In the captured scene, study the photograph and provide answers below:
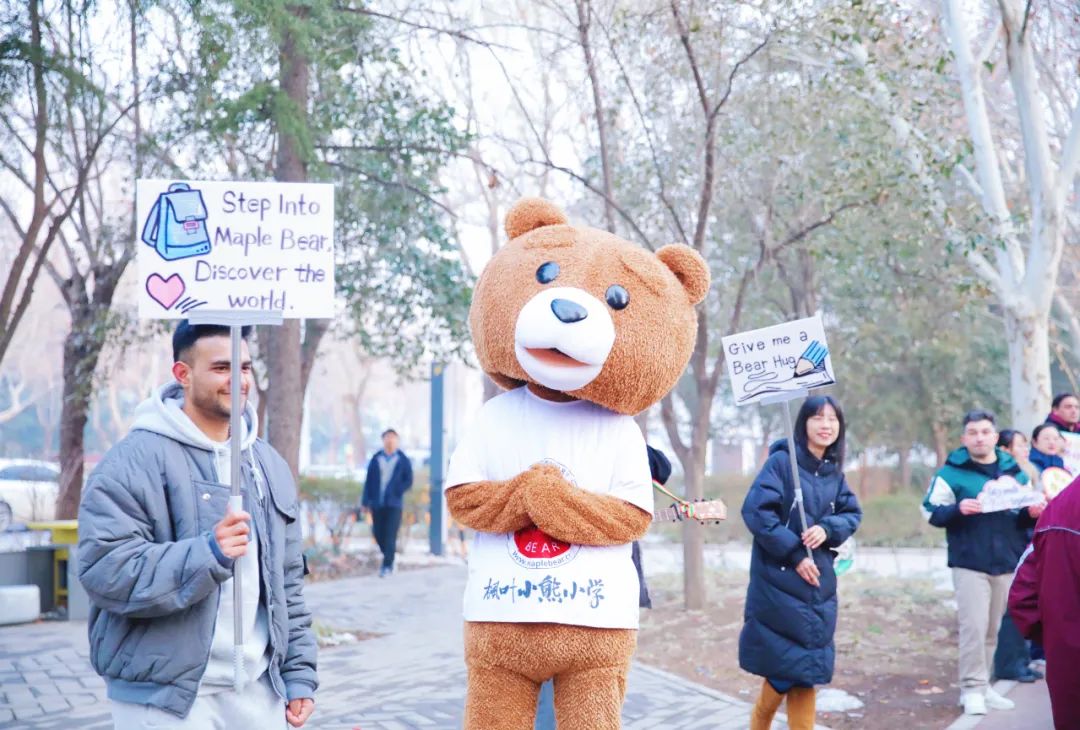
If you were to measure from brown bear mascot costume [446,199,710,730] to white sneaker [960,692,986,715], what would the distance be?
4.08 m

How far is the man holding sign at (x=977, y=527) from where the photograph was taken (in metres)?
7.52

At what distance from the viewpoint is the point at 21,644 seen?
10.1 metres

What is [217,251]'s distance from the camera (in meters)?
4.40

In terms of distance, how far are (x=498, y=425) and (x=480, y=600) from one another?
2.05 ft

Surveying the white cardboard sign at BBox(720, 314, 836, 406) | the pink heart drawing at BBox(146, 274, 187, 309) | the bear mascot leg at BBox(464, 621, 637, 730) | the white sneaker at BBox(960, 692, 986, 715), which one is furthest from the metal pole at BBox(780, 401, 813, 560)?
the pink heart drawing at BBox(146, 274, 187, 309)

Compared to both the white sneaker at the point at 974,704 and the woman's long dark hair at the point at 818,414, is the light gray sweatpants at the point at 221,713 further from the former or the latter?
the white sneaker at the point at 974,704

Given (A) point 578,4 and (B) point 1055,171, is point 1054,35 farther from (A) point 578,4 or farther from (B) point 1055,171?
(A) point 578,4

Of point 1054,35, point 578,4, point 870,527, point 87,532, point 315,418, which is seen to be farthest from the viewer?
point 315,418

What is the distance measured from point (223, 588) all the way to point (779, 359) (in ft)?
11.3

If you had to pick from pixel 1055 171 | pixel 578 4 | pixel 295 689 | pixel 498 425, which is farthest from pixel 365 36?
pixel 295 689

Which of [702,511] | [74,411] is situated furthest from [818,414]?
[74,411]

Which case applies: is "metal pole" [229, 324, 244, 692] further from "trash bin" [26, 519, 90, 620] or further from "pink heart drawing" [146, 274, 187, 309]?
"trash bin" [26, 519, 90, 620]

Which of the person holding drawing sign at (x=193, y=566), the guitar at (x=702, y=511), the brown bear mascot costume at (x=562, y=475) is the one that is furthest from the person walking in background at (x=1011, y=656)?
the person holding drawing sign at (x=193, y=566)

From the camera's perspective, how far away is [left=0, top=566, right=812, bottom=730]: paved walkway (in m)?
7.35
